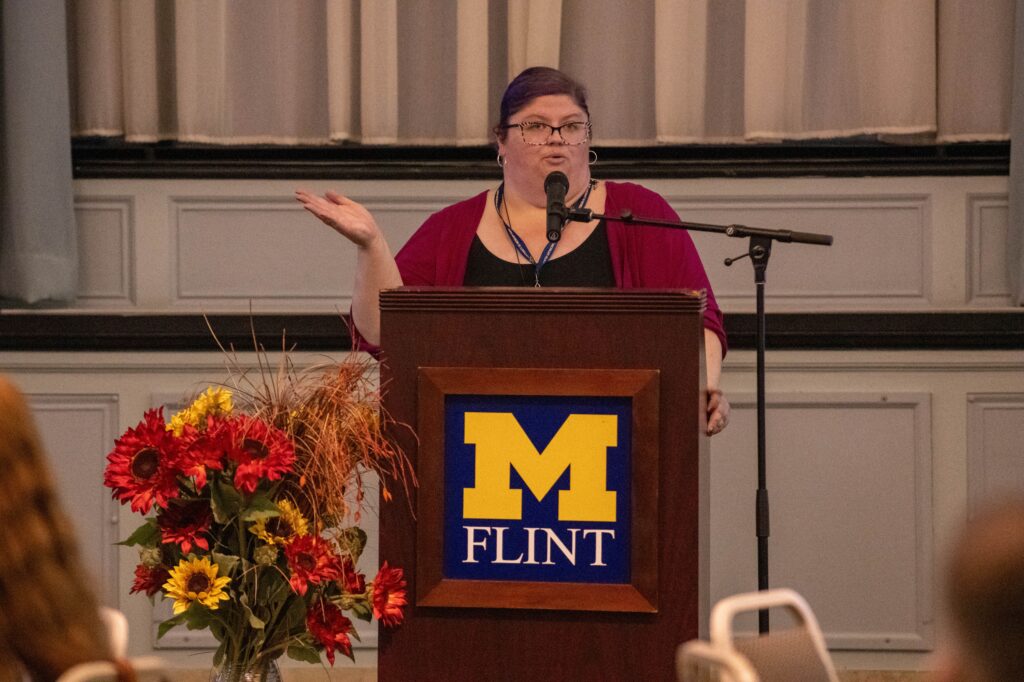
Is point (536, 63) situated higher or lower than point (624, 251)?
higher

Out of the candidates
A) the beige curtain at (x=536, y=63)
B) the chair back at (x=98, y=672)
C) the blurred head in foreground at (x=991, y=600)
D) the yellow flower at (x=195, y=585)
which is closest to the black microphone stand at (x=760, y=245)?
the yellow flower at (x=195, y=585)

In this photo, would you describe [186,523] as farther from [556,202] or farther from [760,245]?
[760,245]

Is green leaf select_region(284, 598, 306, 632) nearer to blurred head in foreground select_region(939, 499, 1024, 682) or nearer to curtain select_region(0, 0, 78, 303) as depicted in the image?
blurred head in foreground select_region(939, 499, 1024, 682)

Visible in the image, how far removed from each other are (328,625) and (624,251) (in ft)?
3.61

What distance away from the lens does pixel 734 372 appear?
13.4 ft

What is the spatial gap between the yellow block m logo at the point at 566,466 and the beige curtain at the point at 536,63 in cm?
209

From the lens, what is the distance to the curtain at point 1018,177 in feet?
13.0

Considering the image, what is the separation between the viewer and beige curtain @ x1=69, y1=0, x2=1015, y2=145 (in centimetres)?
Answer: 409

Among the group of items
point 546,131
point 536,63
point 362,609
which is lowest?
point 362,609

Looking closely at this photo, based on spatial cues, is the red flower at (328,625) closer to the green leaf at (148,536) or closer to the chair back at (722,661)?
the green leaf at (148,536)

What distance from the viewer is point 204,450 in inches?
82.1

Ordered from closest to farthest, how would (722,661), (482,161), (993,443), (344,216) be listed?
(722,661) → (344,216) → (993,443) → (482,161)


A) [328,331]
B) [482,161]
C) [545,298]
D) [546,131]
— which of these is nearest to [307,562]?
[545,298]

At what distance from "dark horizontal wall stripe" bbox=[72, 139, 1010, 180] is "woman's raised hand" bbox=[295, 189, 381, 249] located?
161 cm
